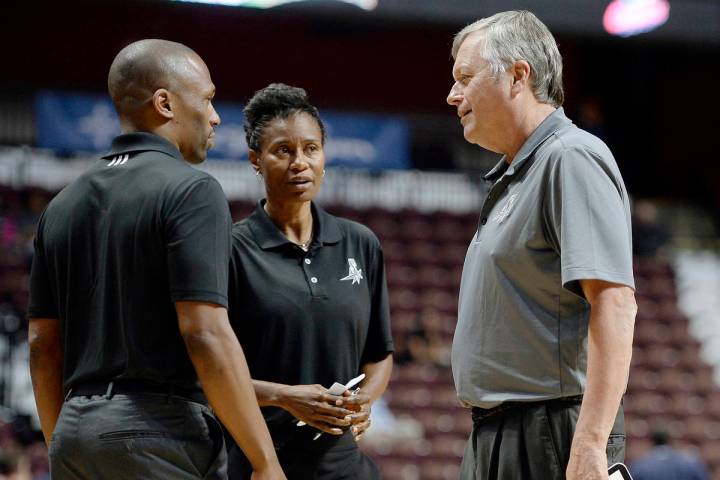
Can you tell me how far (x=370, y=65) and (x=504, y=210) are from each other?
13.1 metres

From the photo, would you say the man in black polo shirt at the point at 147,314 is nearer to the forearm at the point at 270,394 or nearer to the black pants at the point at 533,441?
the forearm at the point at 270,394

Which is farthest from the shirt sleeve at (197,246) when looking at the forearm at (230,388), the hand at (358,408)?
the hand at (358,408)

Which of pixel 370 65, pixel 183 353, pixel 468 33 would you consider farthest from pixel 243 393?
pixel 370 65

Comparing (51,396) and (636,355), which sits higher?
(51,396)

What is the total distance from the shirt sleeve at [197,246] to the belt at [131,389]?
0.23m

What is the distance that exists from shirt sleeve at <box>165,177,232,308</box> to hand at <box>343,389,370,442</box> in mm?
651

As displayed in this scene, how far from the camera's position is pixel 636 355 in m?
12.4

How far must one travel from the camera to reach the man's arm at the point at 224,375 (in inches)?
96.3

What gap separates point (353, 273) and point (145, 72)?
0.96 m

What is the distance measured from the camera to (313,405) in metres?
2.96

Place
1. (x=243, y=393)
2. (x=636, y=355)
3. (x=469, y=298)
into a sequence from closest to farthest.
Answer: (x=243, y=393)
(x=469, y=298)
(x=636, y=355)

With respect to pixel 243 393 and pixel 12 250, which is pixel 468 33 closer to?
pixel 243 393

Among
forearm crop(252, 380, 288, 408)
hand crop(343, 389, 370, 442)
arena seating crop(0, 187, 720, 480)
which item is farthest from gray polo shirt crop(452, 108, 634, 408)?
arena seating crop(0, 187, 720, 480)

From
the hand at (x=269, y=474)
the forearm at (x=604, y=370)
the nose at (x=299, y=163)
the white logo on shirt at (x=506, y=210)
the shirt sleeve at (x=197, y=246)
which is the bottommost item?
the hand at (x=269, y=474)
